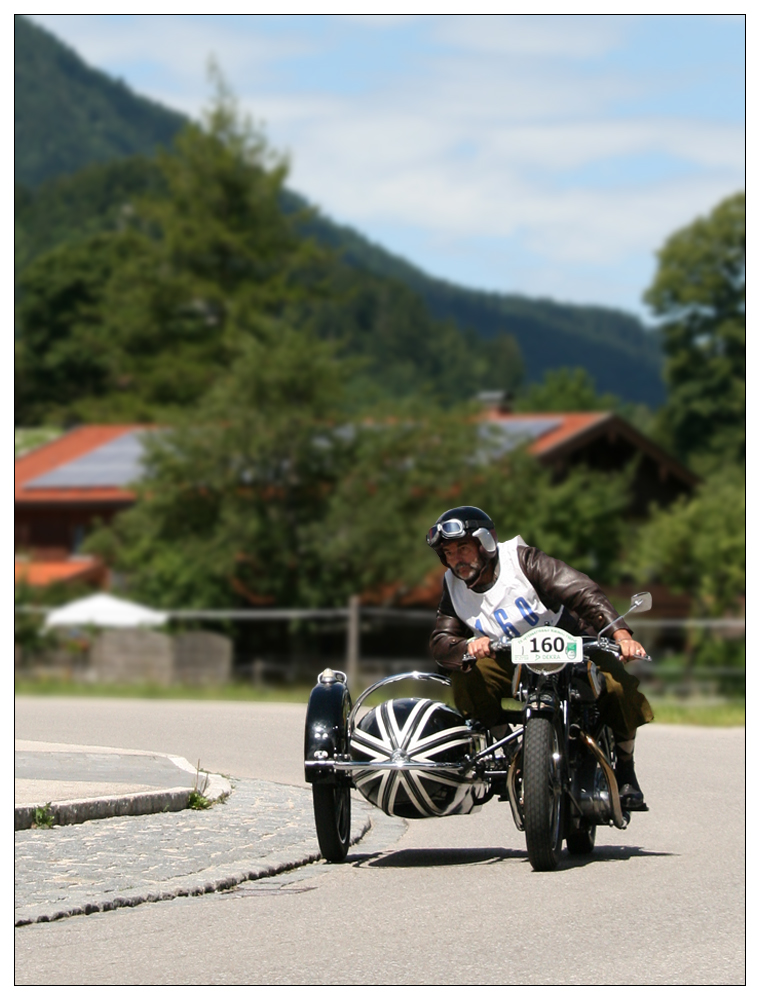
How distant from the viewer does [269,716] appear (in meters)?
9.39

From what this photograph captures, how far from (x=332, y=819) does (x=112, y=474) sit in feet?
122

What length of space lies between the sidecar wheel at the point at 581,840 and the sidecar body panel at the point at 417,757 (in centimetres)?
50

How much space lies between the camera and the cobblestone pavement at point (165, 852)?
6988mm

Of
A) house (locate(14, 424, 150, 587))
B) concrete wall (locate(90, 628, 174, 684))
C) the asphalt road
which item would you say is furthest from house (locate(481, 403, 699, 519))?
the asphalt road

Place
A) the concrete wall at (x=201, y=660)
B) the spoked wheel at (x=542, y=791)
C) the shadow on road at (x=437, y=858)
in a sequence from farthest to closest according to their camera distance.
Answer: the concrete wall at (x=201, y=660)
the shadow on road at (x=437, y=858)
the spoked wheel at (x=542, y=791)

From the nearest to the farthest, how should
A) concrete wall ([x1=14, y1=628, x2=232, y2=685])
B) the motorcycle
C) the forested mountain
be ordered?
the forested mountain → the motorcycle → concrete wall ([x1=14, y1=628, x2=232, y2=685])

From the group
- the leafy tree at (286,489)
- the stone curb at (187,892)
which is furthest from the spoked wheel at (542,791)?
the leafy tree at (286,489)

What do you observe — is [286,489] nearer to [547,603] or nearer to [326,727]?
[326,727]

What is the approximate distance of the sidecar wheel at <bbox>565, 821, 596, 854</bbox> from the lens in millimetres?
7773

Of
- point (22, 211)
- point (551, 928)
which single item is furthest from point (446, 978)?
point (22, 211)

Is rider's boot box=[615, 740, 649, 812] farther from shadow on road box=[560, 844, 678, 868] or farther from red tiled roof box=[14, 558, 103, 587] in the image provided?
red tiled roof box=[14, 558, 103, 587]

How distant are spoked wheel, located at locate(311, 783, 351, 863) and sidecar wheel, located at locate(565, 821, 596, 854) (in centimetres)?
101

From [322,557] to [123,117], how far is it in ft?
223

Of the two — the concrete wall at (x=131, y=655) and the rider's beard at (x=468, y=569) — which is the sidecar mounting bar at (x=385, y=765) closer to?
the rider's beard at (x=468, y=569)
